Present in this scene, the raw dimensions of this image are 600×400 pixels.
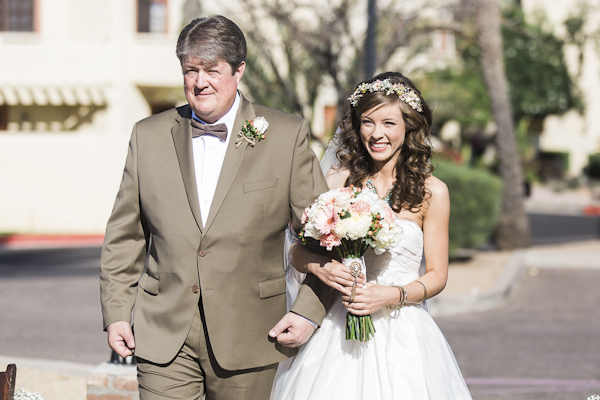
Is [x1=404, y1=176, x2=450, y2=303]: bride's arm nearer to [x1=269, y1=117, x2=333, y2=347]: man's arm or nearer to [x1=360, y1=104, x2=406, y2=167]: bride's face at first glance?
[x1=360, y1=104, x2=406, y2=167]: bride's face

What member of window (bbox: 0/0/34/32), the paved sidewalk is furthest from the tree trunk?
window (bbox: 0/0/34/32)

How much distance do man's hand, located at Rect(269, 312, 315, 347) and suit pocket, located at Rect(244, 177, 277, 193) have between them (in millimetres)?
569

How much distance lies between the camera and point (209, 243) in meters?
3.08

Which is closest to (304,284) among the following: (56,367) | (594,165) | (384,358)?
(384,358)

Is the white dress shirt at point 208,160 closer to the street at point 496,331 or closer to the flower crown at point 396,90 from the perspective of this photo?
the flower crown at point 396,90

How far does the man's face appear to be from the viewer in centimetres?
308

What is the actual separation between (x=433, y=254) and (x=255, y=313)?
94 cm

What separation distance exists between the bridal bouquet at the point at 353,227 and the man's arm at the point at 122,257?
0.76 m

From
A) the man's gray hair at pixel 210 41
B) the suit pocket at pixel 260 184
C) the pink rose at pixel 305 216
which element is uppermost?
the man's gray hair at pixel 210 41

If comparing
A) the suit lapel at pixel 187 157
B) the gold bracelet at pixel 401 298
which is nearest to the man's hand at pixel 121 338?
the suit lapel at pixel 187 157

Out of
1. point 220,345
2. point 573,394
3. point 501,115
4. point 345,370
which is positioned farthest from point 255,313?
point 501,115

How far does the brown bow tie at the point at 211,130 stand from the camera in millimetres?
3207

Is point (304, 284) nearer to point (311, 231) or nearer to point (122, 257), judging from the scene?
point (311, 231)

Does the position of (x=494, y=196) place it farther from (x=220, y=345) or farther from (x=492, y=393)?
(x=220, y=345)
